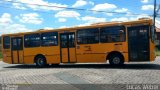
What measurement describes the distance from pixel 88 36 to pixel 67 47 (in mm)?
1765

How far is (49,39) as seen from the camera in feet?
76.6

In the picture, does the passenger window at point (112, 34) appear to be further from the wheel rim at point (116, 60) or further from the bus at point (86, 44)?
the wheel rim at point (116, 60)

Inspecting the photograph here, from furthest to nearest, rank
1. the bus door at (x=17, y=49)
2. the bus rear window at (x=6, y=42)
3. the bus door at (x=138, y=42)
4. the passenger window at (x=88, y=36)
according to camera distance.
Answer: the bus rear window at (x=6, y=42) < the bus door at (x=17, y=49) < the passenger window at (x=88, y=36) < the bus door at (x=138, y=42)

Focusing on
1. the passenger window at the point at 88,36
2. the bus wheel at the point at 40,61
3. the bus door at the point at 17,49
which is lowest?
the bus wheel at the point at 40,61

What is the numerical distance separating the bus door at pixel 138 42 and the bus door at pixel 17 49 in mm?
8690

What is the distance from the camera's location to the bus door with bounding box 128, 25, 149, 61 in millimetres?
19253

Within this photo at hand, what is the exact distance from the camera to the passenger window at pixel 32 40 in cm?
2400

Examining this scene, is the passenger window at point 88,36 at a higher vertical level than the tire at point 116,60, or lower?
higher

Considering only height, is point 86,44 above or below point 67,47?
above

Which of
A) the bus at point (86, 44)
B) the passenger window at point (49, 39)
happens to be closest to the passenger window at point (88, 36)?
the bus at point (86, 44)

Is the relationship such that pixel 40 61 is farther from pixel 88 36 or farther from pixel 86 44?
pixel 88 36

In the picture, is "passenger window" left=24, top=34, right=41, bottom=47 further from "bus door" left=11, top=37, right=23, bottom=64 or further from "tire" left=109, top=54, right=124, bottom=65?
"tire" left=109, top=54, right=124, bottom=65

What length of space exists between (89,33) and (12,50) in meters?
6.84

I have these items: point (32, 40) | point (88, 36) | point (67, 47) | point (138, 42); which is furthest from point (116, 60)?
point (32, 40)
